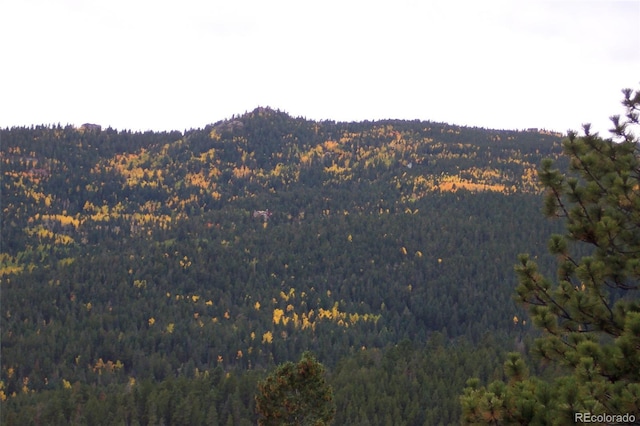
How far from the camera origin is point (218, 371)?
117 m

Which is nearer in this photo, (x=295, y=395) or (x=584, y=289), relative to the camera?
(x=584, y=289)

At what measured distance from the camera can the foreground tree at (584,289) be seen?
50.3 ft

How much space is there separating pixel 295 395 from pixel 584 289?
105ft

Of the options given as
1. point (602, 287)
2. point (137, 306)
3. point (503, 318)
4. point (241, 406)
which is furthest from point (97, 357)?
point (602, 287)

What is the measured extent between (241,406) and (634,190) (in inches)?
3573

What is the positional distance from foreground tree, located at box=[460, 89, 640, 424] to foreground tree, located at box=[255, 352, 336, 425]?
30.1 m

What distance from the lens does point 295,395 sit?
46781 millimetres

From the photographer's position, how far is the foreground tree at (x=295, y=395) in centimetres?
4619

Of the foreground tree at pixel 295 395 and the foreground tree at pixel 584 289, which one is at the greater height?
the foreground tree at pixel 584 289

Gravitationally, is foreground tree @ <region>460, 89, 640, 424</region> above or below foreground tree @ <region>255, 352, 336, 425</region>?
above

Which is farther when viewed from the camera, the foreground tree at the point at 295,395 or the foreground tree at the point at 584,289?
the foreground tree at the point at 295,395

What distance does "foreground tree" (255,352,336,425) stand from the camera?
4619 centimetres

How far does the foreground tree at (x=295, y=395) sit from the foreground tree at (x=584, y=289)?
98.8 feet

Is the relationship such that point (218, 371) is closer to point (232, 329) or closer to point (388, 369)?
point (388, 369)
